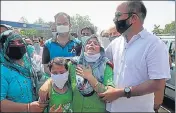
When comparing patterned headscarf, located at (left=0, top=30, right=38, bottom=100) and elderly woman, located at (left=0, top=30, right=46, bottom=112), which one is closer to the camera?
elderly woman, located at (left=0, top=30, right=46, bottom=112)

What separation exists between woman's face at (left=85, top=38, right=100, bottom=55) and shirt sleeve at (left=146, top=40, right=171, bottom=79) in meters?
0.46

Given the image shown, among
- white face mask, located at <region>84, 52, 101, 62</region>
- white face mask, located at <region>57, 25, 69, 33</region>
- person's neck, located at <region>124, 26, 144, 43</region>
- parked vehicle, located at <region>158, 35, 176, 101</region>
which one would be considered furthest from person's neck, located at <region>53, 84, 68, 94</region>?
parked vehicle, located at <region>158, 35, 176, 101</region>

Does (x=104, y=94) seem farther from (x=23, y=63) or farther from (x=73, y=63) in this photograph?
(x=23, y=63)

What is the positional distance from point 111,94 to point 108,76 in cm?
18

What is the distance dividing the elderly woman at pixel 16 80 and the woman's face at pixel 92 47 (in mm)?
564

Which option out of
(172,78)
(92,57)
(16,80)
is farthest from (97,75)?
(172,78)

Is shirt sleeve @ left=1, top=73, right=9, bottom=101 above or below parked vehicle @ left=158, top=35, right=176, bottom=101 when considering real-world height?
above

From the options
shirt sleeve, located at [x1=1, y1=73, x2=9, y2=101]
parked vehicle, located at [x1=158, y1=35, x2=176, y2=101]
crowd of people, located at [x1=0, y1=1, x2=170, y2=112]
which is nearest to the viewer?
shirt sleeve, located at [x1=1, y1=73, x2=9, y2=101]

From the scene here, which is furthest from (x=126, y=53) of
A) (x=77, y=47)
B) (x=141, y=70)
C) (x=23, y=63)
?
(x=77, y=47)

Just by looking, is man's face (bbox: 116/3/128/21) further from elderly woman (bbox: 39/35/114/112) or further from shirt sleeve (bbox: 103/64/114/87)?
shirt sleeve (bbox: 103/64/114/87)

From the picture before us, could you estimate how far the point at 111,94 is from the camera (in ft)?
6.77

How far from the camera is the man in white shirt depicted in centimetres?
207

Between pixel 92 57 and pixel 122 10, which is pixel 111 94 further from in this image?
pixel 122 10

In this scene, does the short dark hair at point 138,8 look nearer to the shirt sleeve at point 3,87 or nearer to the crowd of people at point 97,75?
the crowd of people at point 97,75
